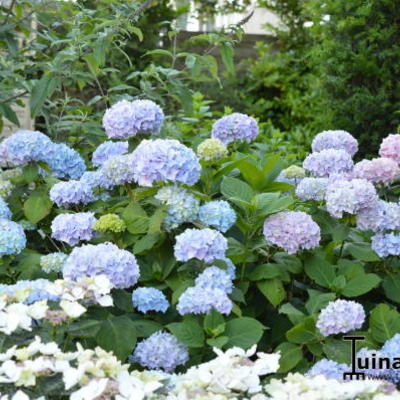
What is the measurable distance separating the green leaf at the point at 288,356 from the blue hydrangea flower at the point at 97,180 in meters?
0.71

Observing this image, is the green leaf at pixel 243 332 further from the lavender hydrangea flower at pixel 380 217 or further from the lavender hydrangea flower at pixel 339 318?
the lavender hydrangea flower at pixel 380 217

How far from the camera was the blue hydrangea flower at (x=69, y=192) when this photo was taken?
2.19 meters

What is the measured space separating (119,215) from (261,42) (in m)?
6.81

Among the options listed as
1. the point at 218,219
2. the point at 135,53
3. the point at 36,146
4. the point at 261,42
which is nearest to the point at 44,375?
the point at 218,219

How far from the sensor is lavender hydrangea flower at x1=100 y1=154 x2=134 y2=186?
7.05 feet

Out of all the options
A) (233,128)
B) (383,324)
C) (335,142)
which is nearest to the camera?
(383,324)

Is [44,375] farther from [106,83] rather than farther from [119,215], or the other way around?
[106,83]

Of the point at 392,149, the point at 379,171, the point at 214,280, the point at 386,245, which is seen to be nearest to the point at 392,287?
the point at 386,245

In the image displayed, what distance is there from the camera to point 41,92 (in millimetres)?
2633

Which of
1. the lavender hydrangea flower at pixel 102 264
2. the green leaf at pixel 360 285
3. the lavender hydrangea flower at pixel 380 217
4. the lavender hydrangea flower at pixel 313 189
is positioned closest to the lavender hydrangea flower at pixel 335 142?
the lavender hydrangea flower at pixel 313 189

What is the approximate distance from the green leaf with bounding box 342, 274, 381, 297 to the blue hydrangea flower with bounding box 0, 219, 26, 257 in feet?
2.91

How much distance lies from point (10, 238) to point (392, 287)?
106 centimetres

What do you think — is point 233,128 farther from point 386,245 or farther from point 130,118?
point 386,245

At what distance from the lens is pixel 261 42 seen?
8.71m
